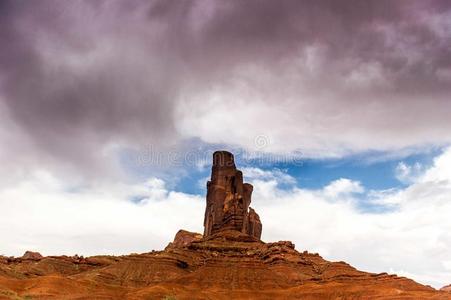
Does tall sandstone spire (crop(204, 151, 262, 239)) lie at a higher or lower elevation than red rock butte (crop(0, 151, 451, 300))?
higher

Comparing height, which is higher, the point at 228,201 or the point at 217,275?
the point at 228,201

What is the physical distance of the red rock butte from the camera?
78244 millimetres

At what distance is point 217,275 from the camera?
10044 centimetres

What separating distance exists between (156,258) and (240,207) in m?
36.1

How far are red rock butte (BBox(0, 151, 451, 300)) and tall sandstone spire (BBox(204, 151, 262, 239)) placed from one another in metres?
0.38

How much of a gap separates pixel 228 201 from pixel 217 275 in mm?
38456

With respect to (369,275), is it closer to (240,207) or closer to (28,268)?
(240,207)

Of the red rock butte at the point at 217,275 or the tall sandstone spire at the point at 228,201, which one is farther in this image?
the tall sandstone spire at the point at 228,201

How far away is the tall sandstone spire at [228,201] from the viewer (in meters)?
134

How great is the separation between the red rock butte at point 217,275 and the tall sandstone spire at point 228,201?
1.23 ft

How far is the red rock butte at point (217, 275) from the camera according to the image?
257 ft

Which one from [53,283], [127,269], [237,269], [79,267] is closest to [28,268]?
[79,267]

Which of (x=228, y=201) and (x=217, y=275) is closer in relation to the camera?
(x=217, y=275)

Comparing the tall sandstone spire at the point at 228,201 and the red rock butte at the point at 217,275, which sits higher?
the tall sandstone spire at the point at 228,201
